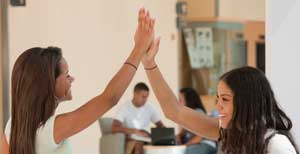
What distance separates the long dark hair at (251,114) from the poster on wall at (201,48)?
6.17 m

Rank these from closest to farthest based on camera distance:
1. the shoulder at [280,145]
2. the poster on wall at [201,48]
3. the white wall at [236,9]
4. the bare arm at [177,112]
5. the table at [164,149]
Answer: the shoulder at [280,145], the bare arm at [177,112], the table at [164,149], the white wall at [236,9], the poster on wall at [201,48]

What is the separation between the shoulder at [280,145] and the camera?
185 cm

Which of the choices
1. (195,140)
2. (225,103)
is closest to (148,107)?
(195,140)

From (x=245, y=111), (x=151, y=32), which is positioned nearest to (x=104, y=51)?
(x=151, y=32)

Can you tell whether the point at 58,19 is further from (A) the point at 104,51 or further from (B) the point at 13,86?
(B) the point at 13,86

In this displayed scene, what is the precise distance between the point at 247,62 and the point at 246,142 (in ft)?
21.7

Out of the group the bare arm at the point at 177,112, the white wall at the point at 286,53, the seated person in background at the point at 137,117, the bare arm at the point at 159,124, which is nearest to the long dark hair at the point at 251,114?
the bare arm at the point at 177,112

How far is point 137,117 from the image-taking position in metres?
5.88

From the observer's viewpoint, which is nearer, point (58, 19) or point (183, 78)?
point (58, 19)

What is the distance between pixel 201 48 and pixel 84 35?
11.1 feet

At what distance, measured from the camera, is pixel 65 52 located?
15.6ft

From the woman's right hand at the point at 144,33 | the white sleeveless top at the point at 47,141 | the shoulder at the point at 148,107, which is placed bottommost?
the shoulder at the point at 148,107

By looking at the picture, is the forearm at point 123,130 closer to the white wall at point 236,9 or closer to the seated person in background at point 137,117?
the seated person in background at point 137,117

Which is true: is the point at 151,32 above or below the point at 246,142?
above
